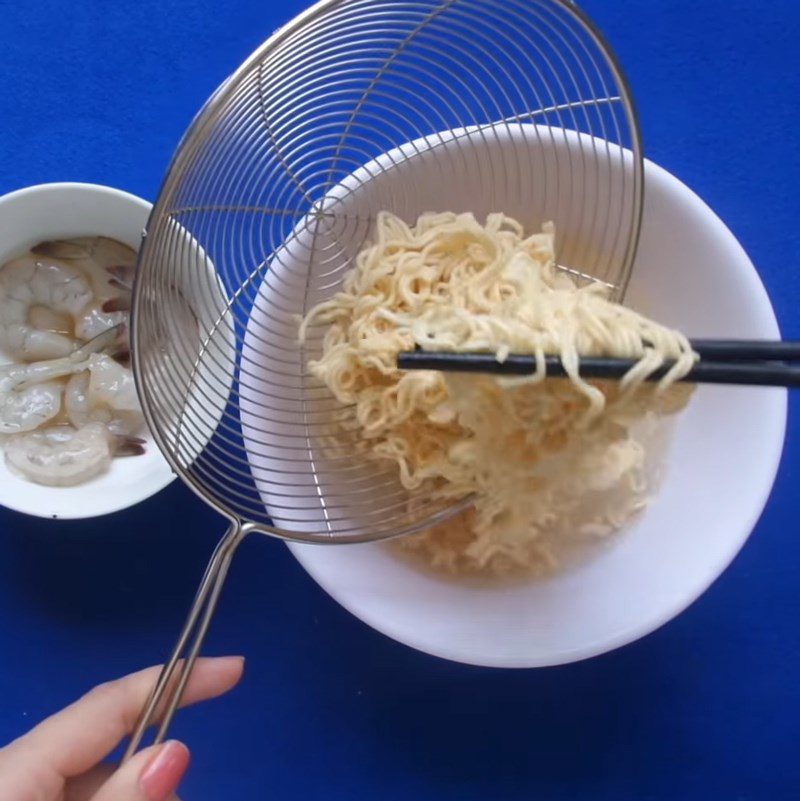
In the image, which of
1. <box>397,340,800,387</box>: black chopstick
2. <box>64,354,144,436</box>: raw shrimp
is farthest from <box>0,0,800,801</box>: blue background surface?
<box>397,340,800,387</box>: black chopstick

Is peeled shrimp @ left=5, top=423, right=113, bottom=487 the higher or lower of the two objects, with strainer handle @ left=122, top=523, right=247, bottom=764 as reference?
higher

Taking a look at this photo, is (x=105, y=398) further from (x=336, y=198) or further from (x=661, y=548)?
(x=661, y=548)

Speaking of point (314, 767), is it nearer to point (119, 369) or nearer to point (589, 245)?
point (119, 369)

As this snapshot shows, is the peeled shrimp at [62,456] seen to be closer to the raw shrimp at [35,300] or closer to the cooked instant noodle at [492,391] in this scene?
the raw shrimp at [35,300]

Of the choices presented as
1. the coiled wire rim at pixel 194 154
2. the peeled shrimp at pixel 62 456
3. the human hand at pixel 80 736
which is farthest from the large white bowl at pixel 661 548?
the peeled shrimp at pixel 62 456

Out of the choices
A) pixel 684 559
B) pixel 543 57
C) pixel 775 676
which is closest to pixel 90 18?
pixel 543 57

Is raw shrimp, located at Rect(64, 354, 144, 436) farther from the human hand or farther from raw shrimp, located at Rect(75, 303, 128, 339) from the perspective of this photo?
the human hand

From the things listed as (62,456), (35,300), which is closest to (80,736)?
(62,456)
